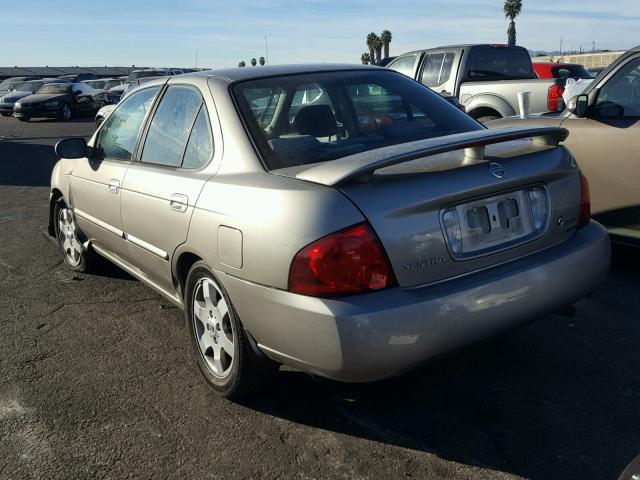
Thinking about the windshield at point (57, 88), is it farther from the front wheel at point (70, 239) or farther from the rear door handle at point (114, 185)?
the rear door handle at point (114, 185)

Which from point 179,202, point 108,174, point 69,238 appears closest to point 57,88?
point 69,238

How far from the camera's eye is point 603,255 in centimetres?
337

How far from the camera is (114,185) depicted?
14.1 feet

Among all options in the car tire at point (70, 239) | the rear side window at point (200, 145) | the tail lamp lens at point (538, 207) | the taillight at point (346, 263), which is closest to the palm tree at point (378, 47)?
the car tire at point (70, 239)

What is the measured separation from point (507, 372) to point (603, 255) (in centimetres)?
78

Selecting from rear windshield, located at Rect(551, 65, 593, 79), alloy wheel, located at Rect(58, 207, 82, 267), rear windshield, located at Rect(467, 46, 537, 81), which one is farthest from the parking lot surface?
rear windshield, located at Rect(551, 65, 593, 79)

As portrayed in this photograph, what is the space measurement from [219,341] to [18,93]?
96.1ft

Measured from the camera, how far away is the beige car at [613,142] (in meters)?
4.82

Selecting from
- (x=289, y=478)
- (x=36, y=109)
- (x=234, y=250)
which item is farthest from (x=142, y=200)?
(x=36, y=109)

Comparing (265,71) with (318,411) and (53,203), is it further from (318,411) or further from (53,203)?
(53,203)

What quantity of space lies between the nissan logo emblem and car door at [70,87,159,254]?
2267 millimetres

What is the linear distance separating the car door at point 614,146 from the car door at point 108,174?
3.21m

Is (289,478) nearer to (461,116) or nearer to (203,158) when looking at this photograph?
(203,158)

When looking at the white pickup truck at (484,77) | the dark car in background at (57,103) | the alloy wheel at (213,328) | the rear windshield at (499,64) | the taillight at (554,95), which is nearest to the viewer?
the alloy wheel at (213,328)
